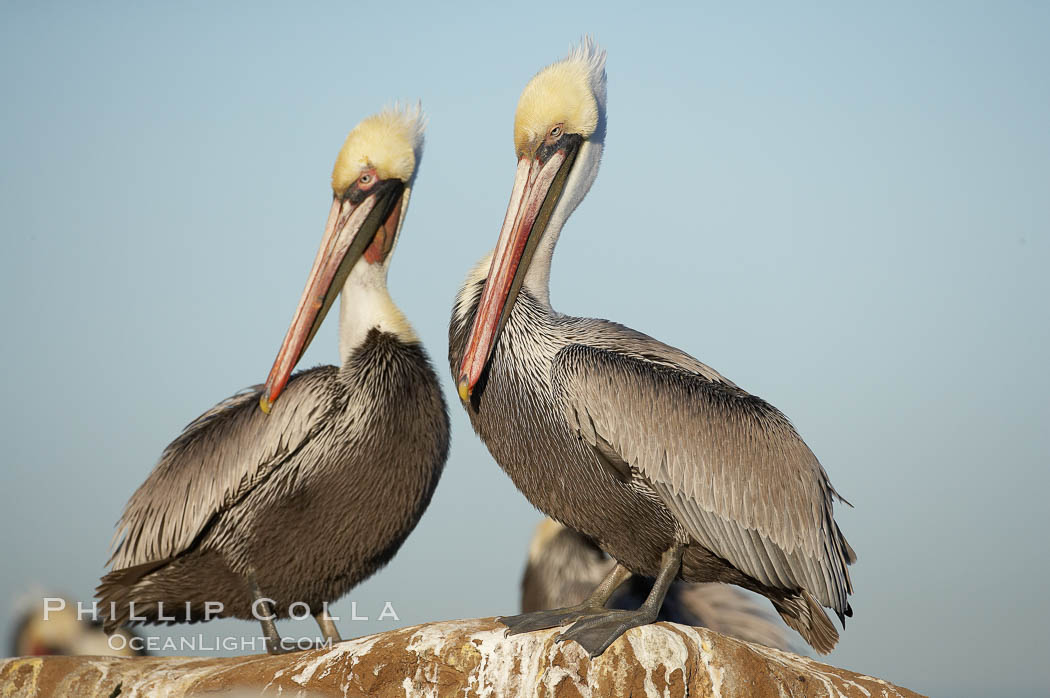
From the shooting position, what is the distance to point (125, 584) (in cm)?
582

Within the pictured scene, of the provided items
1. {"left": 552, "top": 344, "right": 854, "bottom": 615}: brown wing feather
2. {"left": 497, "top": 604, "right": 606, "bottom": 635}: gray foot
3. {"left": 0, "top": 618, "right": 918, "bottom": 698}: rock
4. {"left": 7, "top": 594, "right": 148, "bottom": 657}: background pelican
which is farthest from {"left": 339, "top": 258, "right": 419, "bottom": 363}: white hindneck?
{"left": 7, "top": 594, "right": 148, "bottom": 657}: background pelican

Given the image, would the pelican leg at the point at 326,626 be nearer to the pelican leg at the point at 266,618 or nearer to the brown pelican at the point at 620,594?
the pelican leg at the point at 266,618

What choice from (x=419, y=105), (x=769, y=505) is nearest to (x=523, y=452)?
(x=769, y=505)

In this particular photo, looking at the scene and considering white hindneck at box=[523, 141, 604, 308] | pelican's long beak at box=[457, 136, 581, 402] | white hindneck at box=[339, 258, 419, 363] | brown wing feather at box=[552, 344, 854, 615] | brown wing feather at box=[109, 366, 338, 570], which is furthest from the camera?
white hindneck at box=[339, 258, 419, 363]

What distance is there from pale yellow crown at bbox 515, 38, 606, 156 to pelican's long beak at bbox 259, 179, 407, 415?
157 cm

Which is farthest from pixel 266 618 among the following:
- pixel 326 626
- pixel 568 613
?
pixel 568 613

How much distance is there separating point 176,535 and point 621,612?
2629mm

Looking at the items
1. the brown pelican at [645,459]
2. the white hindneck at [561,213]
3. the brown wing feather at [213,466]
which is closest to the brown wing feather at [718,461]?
the brown pelican at [645,459]

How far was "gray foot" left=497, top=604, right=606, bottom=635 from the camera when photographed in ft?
14.0

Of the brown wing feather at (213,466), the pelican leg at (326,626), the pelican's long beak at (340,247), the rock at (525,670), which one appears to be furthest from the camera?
the pelican's long beak at (340,247)

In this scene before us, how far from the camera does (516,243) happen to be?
4.96 m

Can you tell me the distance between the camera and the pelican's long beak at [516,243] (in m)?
4.62

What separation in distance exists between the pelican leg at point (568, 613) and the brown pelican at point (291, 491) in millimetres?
1410

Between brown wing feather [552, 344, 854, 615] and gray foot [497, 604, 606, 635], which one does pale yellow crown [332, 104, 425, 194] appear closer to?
brown wing feather [552, 344, 854, 615]
